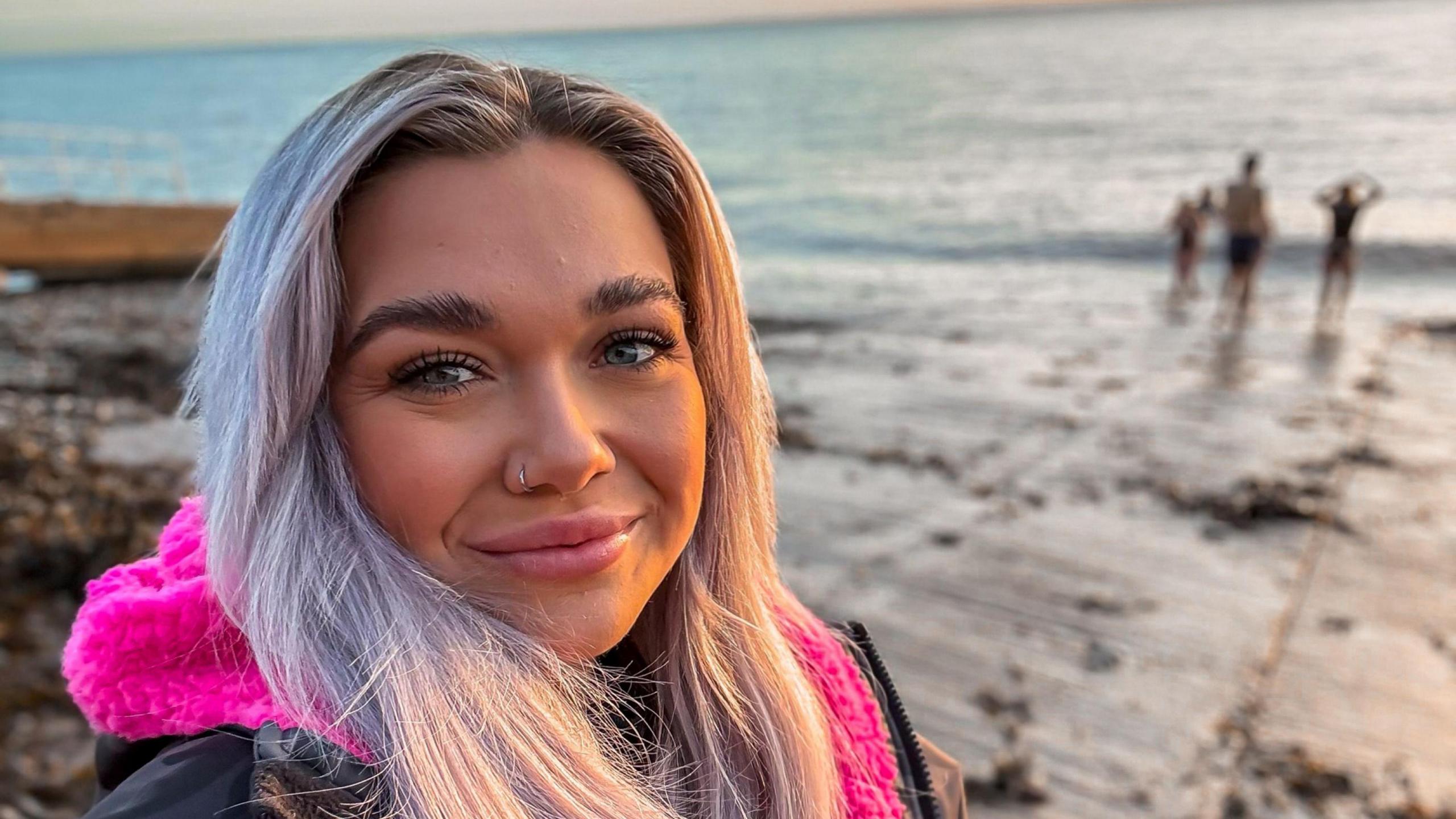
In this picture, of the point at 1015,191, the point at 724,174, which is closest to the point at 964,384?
the point at 1015,191

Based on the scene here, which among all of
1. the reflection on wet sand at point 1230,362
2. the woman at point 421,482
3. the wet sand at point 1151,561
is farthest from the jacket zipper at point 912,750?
the reflection on wet sand at point 1230,362

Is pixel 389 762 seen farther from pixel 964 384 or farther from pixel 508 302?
pixel 964 384

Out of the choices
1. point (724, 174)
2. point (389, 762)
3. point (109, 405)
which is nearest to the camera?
point (389, 762)

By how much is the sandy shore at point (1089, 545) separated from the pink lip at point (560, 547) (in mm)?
3158

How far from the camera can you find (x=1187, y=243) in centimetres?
1484

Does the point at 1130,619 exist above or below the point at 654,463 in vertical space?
below

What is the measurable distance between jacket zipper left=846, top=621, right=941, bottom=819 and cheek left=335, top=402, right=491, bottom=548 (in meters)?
0.87

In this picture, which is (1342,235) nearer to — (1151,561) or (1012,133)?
(1151,561)

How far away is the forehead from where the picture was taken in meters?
1.20

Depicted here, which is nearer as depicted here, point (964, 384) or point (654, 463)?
point (654, 463)

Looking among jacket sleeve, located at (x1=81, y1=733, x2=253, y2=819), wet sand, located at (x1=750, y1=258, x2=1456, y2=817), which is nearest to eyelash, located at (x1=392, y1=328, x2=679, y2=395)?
jacket sleeve, located at (x1=81, y1=733, x2=253, y2=819)

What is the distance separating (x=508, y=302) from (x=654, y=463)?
298mm

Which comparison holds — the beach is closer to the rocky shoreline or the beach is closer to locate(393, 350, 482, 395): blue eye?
the rocky shoreline

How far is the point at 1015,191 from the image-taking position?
28.0 meters
